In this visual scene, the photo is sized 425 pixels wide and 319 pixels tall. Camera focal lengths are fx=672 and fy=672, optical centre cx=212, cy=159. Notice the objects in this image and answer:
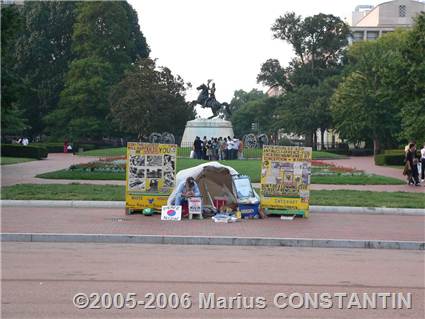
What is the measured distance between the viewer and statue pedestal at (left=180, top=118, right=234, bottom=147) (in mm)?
59906

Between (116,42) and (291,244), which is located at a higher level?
(116,42)

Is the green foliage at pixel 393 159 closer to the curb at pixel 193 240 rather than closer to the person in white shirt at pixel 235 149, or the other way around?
the person in white shirt at pixel 235 149

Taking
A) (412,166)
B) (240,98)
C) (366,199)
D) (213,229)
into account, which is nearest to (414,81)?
(412,166)

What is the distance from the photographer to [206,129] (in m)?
60.3

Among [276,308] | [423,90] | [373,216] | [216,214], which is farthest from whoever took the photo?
[423,90]

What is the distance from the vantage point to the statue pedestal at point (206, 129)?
59906mm

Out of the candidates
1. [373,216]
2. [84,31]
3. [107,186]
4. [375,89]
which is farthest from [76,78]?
[373,216]

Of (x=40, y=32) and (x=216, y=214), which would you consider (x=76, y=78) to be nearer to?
(x=40, y=32)

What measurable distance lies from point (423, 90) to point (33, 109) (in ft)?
184

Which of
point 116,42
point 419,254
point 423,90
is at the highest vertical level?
point 116,42

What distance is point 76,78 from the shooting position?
78.1 metres

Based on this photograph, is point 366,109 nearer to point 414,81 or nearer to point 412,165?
point 414,81

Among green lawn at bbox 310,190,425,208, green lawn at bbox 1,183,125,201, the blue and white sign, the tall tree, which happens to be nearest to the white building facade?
the tall tree

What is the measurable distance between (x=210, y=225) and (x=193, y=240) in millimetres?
2077
